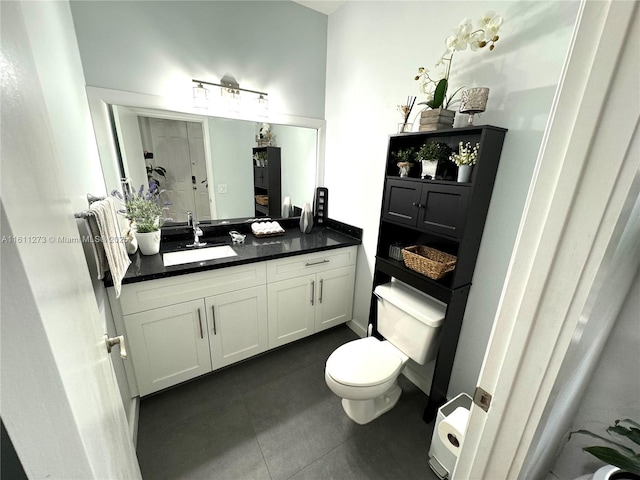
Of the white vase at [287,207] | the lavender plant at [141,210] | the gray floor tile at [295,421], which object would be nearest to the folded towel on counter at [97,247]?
the lavender plant at [141,210]

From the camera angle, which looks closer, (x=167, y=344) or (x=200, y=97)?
(x=167, y=344)

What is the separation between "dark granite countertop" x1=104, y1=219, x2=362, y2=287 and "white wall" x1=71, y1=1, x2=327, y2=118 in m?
0.99

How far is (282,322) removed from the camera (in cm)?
193

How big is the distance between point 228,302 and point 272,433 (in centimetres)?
79

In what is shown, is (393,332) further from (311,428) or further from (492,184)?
(492,184)

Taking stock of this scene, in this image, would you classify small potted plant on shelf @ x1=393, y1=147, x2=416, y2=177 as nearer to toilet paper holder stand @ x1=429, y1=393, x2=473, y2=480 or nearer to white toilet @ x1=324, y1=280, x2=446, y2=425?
white toilet @ x1=324, y1=280, x2=446, y2=425

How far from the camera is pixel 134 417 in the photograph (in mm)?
1425

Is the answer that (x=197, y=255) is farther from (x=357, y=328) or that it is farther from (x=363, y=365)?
(x=357, y=328)

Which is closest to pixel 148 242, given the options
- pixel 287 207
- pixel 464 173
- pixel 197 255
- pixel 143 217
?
pixel 143 217

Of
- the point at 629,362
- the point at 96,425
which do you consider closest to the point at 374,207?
the point at 629,362

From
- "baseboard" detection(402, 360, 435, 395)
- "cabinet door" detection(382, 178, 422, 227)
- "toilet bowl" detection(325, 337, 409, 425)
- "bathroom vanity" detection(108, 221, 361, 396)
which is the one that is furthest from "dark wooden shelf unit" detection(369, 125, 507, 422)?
"bathroom vanity" detection(108, 221, 361, 396)

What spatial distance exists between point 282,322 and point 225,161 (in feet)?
4.44

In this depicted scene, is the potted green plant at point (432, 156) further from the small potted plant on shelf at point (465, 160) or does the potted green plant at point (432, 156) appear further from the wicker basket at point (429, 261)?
the wicker basket at point (429, 261)

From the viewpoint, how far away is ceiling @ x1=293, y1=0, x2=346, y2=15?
1.91 meters
